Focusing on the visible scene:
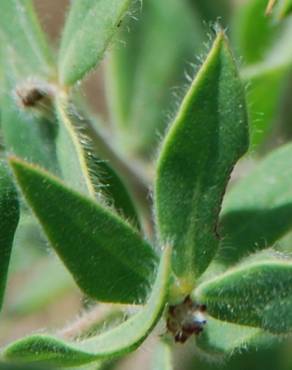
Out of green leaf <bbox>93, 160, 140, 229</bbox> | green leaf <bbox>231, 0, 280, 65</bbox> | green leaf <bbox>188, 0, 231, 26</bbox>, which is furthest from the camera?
green leaf <bbox>188, 0, 231, 26</bbox>

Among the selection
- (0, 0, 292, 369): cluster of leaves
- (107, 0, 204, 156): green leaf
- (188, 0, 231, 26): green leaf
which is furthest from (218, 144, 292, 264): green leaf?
(188, 0, 231, 26): green leaf

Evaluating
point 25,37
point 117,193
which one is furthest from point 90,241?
point 25,37

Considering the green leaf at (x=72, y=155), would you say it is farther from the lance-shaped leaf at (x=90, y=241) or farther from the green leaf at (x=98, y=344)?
the green leaf at (x=98, y=344)

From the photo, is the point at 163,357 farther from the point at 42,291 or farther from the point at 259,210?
the point at 42,291

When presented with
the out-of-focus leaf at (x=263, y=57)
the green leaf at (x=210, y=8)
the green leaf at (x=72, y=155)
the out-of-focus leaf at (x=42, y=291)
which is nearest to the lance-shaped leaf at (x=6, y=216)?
the green leaf at (x=72, y=155)

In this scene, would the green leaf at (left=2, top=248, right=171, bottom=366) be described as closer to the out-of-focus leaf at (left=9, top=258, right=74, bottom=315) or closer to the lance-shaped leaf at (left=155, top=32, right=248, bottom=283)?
the lance-shaped leaf at (left=155, top=32, right=248, bottom=283)

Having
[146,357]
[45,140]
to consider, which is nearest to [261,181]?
[45,140]
